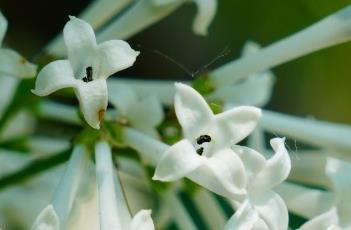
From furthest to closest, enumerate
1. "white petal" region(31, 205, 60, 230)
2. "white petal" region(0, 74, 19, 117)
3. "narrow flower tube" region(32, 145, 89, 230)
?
"white petal" region(0, 74, 19, 117)
"narrow flower tube" region(32, 145, 89, 230)
"white petal" region(31, 205, 60, 230)

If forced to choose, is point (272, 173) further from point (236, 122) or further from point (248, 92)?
point (248, 92)

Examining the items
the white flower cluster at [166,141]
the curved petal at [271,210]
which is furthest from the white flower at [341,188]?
the curved petal at [271,210]

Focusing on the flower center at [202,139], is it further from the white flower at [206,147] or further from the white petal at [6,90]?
the white petal at [6,90]

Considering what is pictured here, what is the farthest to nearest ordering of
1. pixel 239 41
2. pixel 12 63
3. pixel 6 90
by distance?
1. pixel 239 41
2. pixel 6 90
3. pixel 12 63

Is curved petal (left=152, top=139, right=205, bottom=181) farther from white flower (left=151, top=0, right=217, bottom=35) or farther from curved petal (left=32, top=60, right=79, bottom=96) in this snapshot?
white flower (left=151, top=0, right=217, bottom=35)

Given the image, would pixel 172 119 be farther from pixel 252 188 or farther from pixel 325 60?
pixel 325 60

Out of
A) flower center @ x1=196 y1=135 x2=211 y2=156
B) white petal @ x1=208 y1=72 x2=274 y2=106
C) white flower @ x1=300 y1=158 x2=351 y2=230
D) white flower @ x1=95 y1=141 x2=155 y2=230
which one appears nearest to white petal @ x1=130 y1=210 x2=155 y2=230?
white flower @ x1=95 y1=141 x2=155 y2=230

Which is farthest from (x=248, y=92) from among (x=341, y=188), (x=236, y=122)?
(x=236, y=122)
